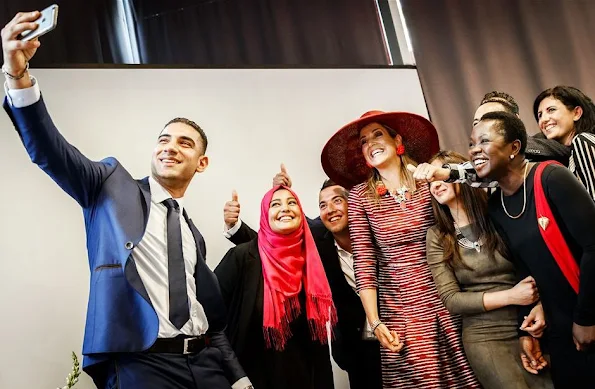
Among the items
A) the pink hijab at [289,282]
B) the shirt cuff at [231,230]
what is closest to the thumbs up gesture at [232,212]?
the shirt cuff at [231,230]

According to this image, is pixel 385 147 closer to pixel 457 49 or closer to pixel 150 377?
pixel 150 377

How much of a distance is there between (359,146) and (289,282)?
2.33 ft

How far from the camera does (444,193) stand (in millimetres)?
2221

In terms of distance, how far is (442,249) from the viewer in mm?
2152

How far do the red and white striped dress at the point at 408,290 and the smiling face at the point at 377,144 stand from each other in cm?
16

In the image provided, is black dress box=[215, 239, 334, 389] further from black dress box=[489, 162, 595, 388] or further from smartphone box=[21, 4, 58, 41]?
smartphone box=[21, 4, 58, 41]

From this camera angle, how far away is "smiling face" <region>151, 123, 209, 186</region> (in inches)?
84.0

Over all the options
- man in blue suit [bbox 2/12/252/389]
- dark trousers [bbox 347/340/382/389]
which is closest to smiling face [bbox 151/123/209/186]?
man in blue suit [bbox 2/12/252/389]

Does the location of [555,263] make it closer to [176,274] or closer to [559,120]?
[559,120]

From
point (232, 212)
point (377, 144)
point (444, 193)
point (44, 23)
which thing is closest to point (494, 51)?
point (377, 144)

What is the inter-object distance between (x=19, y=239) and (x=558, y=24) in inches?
137

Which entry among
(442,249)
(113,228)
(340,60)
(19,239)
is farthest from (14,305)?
(340,60)

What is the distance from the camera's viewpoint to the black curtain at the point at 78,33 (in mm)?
3059

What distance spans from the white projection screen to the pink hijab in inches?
19.2
